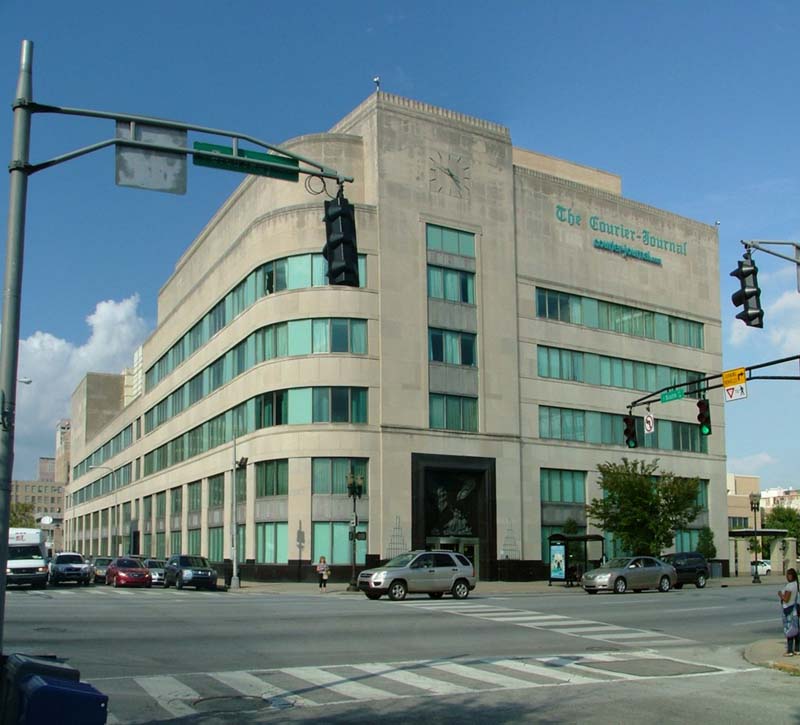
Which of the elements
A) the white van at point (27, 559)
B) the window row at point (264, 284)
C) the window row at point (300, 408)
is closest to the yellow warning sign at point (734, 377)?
the window row at point (264, 284)

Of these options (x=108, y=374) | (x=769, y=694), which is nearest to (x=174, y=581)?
(x=769, y=694)

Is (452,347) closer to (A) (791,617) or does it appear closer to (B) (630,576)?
(B) (630,576)

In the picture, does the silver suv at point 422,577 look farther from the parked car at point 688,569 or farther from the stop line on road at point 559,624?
the parked car at point 688,569

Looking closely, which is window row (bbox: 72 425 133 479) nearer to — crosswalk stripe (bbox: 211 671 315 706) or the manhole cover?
crosswalk stripe (bbox: 211 671 315 706)

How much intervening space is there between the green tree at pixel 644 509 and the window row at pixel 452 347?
34.3ft

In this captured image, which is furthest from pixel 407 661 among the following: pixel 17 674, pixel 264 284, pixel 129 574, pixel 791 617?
pixel 264 284

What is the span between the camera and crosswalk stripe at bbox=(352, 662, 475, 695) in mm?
13657

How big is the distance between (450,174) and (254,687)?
4454cm

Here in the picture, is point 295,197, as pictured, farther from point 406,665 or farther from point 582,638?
point 406,665

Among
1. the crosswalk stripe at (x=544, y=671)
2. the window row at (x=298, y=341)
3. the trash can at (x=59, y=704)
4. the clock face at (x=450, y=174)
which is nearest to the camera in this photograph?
the trash can at (x=59, y=704)

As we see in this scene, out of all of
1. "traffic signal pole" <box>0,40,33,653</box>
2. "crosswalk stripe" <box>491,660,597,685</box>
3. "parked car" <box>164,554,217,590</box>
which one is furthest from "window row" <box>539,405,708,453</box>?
"traffic signal pole" <box>0,40,33,653</box>

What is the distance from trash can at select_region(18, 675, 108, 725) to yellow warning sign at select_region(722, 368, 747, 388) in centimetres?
2238

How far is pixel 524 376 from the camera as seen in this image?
5716cm

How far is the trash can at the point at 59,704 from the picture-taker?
7.68 metres
